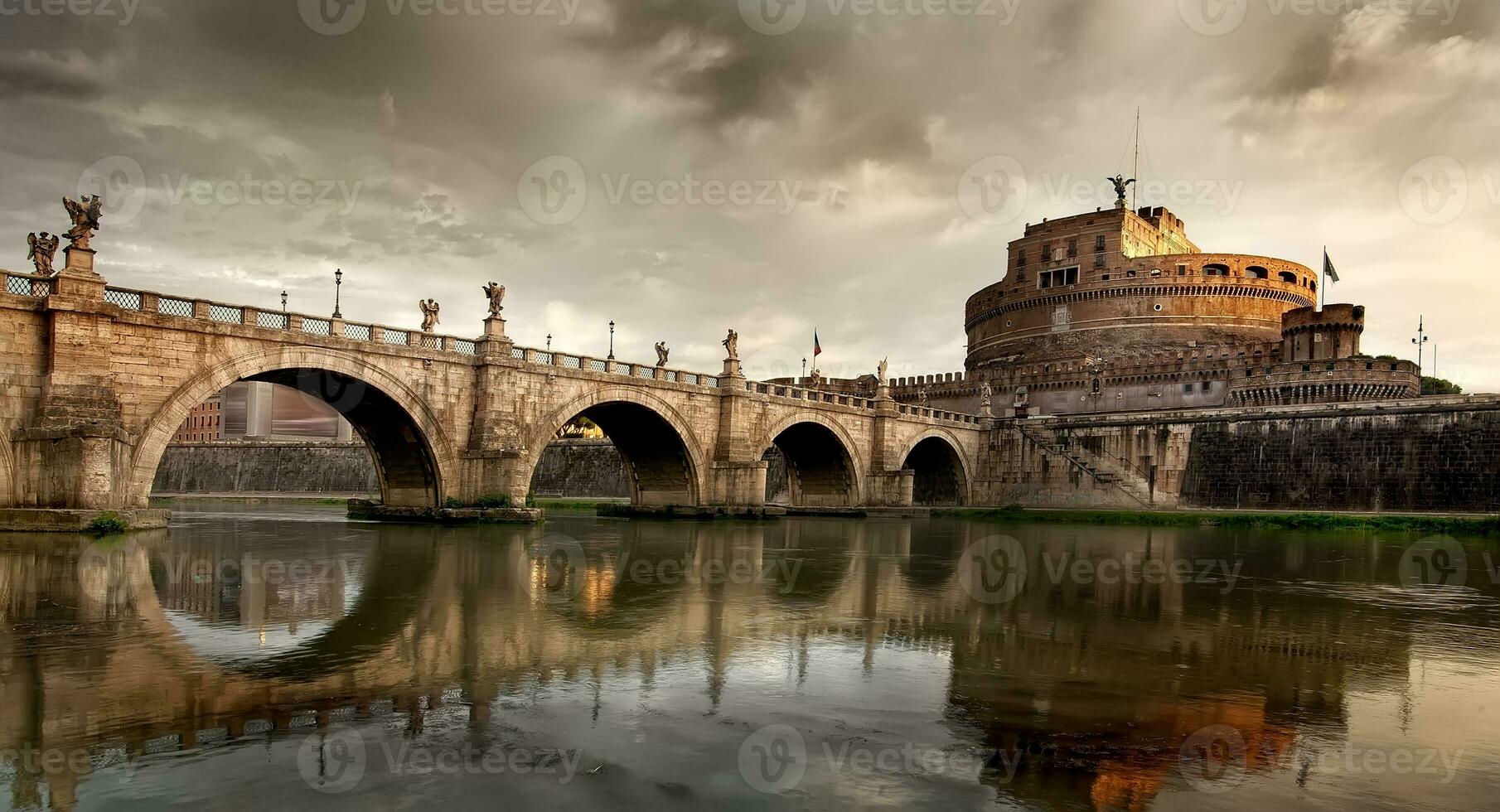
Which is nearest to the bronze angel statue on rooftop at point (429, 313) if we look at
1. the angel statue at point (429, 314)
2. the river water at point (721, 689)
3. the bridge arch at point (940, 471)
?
the angel statue at point (429, 314)

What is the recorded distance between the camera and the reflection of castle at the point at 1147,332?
57.3 meters

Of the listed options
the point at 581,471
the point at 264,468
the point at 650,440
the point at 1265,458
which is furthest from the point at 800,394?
the point at 264,468

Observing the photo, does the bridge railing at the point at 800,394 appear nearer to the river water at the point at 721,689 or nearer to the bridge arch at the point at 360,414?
the bridge arch at the point at 360,414

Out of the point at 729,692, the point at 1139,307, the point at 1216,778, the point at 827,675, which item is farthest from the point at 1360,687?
the point at 1139,307

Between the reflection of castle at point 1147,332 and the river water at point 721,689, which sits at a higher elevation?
the reflection of castle at point 1147,332

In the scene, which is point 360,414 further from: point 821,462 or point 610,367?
point 821,462

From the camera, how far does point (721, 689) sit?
8.58 meters

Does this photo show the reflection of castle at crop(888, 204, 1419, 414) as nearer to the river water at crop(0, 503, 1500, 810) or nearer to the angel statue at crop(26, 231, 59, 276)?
the river water at crop(0, 503, 1500, 810)

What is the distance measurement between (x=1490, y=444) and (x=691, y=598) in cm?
4257

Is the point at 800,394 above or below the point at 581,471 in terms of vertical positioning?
above

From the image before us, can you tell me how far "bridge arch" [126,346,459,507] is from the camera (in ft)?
81.4

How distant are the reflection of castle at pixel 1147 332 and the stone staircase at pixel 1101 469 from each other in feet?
29.4

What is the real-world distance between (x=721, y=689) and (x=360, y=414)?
28450mm

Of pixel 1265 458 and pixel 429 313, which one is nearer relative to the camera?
pixel 429 313
